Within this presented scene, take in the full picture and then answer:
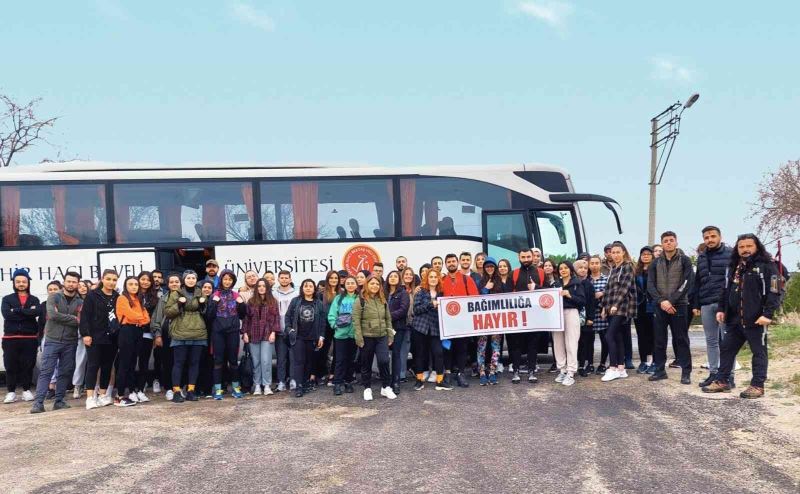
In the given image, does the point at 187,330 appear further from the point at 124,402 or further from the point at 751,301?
the point at 751,301

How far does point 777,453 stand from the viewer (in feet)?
20.5

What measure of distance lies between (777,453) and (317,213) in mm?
8189

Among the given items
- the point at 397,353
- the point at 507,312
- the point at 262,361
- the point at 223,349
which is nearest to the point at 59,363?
the point at 223,349

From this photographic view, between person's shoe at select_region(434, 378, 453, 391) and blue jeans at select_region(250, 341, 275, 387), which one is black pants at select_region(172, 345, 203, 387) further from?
person's shoe at select_region(434, 378, 453, 391)

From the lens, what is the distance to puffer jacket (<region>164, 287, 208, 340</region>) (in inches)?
380

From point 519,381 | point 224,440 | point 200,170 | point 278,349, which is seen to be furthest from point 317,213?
point 224,440

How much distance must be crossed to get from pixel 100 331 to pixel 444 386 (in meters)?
4.63

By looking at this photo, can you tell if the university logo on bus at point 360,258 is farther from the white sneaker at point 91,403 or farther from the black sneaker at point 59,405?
the black sneaker at point 59,405

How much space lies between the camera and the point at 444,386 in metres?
10.0

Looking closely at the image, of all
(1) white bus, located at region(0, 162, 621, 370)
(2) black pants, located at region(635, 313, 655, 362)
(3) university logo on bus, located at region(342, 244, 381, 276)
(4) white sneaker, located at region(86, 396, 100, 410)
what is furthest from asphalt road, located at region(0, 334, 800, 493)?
(3) university logo on bus, located at region(342, 244, 381, 276)

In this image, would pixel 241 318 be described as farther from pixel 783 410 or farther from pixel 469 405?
pixel 783 410

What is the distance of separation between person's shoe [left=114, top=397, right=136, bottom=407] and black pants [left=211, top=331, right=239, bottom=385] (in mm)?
1117

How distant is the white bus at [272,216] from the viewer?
11836 mm

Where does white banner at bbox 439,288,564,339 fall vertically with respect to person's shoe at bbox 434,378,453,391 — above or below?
above
